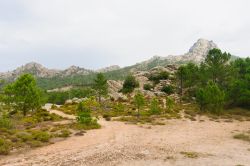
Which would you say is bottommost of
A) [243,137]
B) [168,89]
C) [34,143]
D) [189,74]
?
[243,137]

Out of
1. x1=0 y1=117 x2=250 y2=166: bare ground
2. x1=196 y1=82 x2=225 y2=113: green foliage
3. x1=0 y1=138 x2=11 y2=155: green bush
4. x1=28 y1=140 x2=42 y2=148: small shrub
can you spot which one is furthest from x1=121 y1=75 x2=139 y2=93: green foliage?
x1=0 y1=138 x2=11 y2=155: green bush

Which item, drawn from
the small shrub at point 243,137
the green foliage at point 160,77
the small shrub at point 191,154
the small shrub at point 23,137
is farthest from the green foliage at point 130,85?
the small shrub at point 191,154

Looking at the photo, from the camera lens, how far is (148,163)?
76.1 feet

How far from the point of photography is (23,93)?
56.6 m

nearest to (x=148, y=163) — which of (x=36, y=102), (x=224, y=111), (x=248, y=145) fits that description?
(x=248, y=145)

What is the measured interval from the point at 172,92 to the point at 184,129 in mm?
57895

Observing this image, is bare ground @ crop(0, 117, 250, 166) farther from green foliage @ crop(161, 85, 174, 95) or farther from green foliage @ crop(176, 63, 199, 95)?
green foliage @ crop(161, 85, 174, 95)

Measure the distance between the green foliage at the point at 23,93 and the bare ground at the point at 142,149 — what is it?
70.2ft

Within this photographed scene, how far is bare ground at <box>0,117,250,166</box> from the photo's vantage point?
23.8 meters

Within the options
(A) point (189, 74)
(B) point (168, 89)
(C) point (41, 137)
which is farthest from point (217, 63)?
(C) point (41, 137)

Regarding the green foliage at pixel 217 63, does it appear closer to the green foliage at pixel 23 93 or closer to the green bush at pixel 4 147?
the green foliage at pixel 23 93

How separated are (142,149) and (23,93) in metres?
36.1

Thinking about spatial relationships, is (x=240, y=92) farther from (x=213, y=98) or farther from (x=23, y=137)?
(x=23, y=137)

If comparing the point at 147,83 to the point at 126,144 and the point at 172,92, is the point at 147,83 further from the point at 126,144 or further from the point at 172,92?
the point at 126,144
